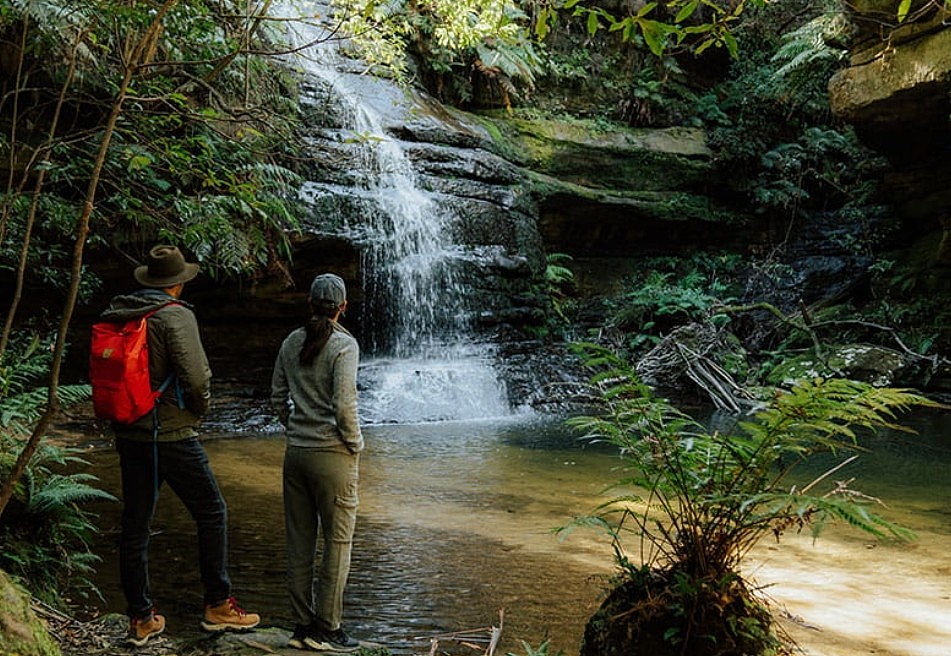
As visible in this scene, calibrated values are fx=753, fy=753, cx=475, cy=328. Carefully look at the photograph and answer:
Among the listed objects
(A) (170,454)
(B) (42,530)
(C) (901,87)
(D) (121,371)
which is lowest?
(B) (42,530)

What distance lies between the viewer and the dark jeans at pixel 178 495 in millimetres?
3402

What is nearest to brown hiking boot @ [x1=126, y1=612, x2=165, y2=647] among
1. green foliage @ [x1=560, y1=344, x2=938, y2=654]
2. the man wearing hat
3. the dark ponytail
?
the man wearing hat

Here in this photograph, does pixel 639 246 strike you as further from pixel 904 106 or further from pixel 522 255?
pixel 904 106

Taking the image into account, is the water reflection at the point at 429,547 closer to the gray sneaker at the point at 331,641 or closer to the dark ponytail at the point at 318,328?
the gray sneaker at the point at 331,641

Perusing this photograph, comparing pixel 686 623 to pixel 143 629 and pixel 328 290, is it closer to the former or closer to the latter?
pixel 328 290

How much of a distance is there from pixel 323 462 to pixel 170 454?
70cm

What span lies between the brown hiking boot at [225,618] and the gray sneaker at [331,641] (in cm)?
33

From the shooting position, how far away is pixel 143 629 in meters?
3.24

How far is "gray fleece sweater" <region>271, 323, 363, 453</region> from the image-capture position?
3.40 meters

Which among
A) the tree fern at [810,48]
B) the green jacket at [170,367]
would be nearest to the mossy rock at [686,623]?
the green jacket at [170,367]

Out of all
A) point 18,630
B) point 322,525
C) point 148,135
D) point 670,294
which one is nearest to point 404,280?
point 670,294

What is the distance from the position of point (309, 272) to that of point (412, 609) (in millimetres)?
8343

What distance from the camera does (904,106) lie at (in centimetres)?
1155

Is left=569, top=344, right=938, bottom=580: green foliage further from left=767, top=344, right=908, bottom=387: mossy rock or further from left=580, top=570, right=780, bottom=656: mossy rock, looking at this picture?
left=767, top=344, right=908, bottom=387: mossy rock
